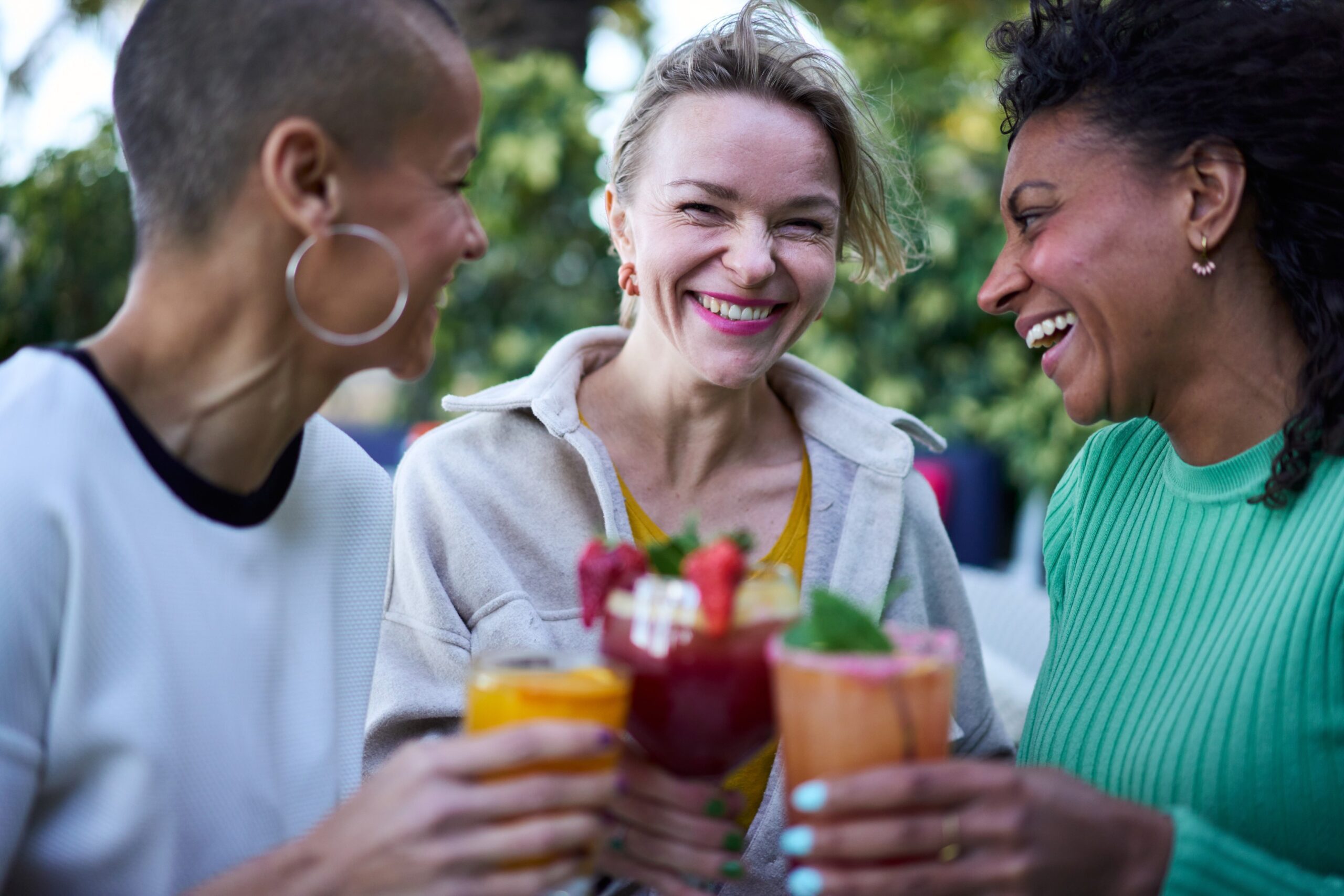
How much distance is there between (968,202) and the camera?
5586 millimetres

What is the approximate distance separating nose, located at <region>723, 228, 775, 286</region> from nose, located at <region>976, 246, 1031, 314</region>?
41 cm

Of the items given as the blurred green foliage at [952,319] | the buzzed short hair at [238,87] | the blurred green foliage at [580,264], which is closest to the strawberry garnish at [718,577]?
the buzzed short hair at [238,87]

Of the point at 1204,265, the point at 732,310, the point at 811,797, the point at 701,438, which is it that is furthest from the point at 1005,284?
the point at 811,797

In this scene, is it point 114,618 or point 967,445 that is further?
point 967,445

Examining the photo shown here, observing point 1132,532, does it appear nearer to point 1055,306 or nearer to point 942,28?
point 1055,306

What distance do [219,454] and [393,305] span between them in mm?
283

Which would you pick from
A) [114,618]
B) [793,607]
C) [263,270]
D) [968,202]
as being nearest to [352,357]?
[263,270]

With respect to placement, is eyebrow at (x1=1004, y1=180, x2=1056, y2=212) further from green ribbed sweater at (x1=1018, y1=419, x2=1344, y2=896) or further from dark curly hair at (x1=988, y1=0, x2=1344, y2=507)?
green ribbed sweater at (x1=1018, y1=419, x2=1344, y2=896)

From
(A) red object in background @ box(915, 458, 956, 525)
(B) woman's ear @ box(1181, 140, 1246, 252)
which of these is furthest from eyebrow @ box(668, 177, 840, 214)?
(A) red object in background @ box(915, 458, 956, 525)

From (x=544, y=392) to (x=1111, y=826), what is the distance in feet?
4.53

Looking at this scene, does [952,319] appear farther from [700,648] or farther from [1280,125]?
A: [700,648]

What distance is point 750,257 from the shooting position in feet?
7.34

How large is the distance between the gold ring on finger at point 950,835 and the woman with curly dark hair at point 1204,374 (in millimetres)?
380

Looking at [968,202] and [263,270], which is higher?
[968,202]
